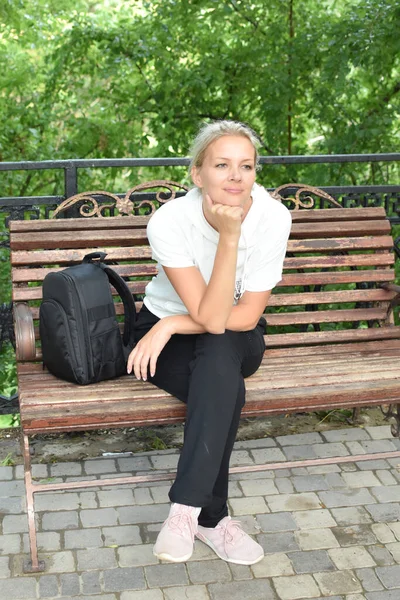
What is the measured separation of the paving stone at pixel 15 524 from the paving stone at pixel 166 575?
0.61 metres

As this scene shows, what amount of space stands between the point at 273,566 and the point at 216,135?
168cm

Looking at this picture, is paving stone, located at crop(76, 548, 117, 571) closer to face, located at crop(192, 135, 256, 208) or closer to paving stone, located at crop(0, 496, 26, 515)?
paving stone, located at crop(0, 496, 26, 515)

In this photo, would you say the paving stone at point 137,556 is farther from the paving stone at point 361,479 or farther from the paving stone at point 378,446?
the paving stone at point 378,446

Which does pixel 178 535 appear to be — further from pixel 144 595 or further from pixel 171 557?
pixel 144 595

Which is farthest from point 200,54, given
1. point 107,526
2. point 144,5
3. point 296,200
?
point 107,526

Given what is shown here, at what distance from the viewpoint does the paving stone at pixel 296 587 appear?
3.26m

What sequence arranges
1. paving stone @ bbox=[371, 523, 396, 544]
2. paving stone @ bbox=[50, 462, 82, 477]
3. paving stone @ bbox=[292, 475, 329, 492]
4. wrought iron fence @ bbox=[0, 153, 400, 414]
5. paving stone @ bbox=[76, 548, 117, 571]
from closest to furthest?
paving stone @ bbox=[76, 548, 117, 571] → paving stone @ bbox=[371, 523, 396, 544] → paving stone @ bbox=[292, 475, 329, 492] → paving stone @ bbox=[50, 462, 82, 477] → wrought iron fence @ bbox=[0, 153, 400, 414]

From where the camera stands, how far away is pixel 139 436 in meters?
4.62

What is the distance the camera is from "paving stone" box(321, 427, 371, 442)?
4590 mm

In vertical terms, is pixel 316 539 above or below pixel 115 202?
below

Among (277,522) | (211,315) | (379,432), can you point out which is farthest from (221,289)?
(379,432)

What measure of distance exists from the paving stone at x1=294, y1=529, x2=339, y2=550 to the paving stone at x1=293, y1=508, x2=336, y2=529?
4 centimetres

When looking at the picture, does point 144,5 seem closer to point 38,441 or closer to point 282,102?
point 282,102

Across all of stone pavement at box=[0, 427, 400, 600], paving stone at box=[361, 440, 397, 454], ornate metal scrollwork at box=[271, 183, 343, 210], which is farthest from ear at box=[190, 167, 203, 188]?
paving stone at box=[361, 440, 397, 454]
